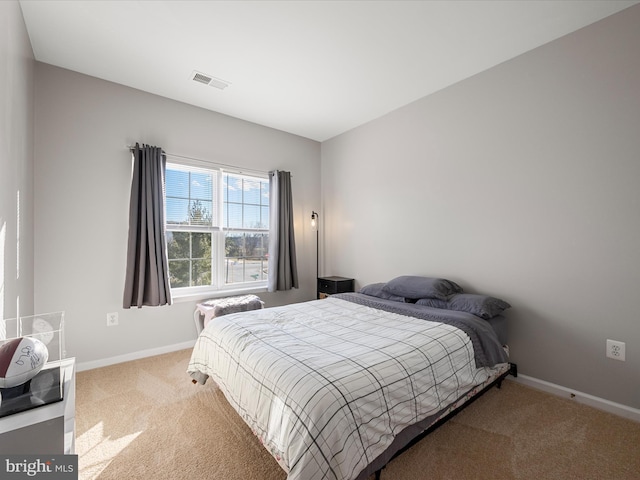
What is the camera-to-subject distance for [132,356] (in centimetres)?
298

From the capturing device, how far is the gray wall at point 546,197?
2049 mm

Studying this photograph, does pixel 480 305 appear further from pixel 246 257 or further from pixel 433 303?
pixel 246 257

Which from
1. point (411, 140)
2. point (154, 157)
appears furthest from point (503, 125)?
point (154, 157)

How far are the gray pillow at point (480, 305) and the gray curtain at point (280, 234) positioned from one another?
2.16 m

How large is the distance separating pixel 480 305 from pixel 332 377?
1.62m

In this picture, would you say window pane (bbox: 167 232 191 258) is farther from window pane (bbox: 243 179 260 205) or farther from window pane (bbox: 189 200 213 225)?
window pane (bbox: 243 179 260 205)

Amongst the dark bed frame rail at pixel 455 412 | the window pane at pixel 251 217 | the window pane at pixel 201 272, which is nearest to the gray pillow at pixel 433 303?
the dark bed frame rail at pixel 455 412

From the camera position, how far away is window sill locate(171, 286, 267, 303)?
10.7ft

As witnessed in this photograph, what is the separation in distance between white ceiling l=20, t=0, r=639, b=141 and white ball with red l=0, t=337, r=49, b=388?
7.08 feet

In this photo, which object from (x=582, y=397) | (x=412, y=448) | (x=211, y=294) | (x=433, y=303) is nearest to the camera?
(x=412, y=448)

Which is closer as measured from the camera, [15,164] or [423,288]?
[15,164]

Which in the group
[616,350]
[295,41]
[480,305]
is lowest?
[616,350]

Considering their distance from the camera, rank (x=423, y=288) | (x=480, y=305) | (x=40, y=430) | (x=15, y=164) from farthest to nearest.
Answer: (x=423, y=288) < (x=480, y=305) < (x=15, y=164) < (x=40, y=430)

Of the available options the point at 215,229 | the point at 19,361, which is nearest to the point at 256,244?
the point at 215,229
